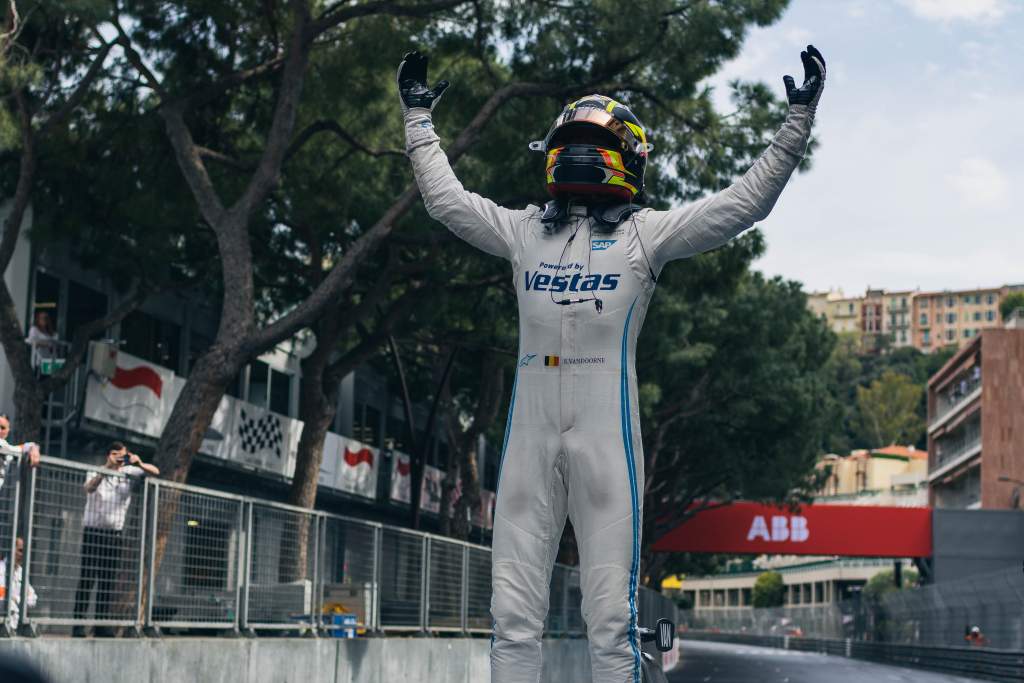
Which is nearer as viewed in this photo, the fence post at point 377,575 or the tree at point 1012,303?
the fence post at point 377,575

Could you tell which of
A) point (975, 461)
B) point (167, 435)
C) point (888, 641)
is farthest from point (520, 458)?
point (975, 461)

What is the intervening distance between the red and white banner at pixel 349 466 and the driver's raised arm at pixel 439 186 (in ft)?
97.4

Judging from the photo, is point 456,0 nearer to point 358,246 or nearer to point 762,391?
point 358,246

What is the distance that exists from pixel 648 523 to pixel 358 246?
34.0 meters

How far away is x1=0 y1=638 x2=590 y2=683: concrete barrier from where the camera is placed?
8.44 m

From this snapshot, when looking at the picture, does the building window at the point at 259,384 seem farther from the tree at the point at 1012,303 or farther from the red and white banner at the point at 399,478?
the tree at the point at 1012,303

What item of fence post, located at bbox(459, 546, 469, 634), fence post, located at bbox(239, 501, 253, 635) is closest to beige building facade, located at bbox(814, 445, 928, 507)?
fence post, located at bbox(459, 546, 469, 634)

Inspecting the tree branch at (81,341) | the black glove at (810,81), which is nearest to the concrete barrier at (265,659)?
the black glove at (810,81)

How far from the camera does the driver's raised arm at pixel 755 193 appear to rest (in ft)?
17.0

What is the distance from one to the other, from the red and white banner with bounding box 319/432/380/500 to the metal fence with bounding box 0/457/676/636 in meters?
20.4

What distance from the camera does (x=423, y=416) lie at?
49.7 meters

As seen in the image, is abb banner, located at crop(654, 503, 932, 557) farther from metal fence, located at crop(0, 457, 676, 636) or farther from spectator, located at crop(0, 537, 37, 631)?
spectator, located at crop(0, 537, 37, 631)

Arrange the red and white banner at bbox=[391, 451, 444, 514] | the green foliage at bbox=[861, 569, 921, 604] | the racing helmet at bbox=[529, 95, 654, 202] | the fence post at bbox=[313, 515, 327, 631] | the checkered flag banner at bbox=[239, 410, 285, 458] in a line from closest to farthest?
the racing helmet at bbox=[529, 95, 654, 202] → the fence post at bbox=[313, 515, 327, 631] → the checkered flag banner at bbox=[239, 410, 285, 458] → the red and white banner at bbox=[391, 451, 444, 514] → the green foliage at bbox=[861, 569, 921, 604]

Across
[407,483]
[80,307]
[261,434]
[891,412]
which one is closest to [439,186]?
[80,307]
